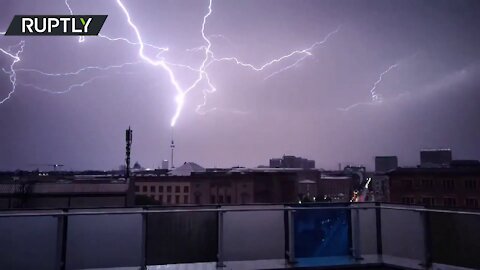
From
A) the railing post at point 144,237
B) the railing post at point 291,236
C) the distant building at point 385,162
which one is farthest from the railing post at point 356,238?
the distant building at point 385,162

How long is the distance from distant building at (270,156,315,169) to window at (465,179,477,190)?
4978 cm

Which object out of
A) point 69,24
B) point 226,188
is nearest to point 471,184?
point 226,188

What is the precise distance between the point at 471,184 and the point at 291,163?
53.0m

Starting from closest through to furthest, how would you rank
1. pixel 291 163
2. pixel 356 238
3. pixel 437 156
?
1. pixel 356 238
2. pixel 437 156
3. pixel 291 163

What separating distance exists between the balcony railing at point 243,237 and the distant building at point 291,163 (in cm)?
9737

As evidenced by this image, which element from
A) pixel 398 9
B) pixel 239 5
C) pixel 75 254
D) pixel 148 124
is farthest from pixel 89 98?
pixel 75 254

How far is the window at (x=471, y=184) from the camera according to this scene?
58812 millimetres

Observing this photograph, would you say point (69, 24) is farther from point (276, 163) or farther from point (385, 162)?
point (385, 162)

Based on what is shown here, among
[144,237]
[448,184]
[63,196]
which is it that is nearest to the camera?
[144,237]

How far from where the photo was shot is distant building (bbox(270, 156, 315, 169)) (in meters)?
103

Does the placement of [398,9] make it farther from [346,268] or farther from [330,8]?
[346,268]

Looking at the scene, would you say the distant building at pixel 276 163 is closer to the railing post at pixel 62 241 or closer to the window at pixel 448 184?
the window at pixel 448 184

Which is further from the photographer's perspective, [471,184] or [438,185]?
[438,185]

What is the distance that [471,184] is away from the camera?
59.5m
